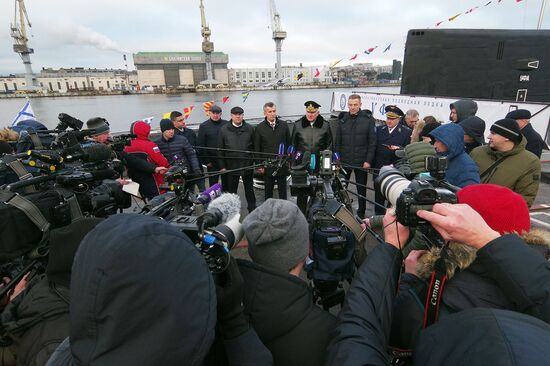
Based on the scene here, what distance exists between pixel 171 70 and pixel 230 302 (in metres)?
87.9

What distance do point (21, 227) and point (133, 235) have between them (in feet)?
6.69

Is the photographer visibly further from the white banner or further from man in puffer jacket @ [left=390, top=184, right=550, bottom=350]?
the white banner

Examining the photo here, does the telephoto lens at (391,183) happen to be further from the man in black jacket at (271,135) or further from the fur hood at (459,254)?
the man in black jacket at (271,135)

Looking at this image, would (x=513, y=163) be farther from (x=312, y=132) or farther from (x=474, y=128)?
(x=312, y=132)

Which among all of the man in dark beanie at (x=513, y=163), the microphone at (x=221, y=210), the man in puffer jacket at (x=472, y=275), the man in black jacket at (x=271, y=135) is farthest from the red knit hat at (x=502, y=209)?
the man in black jacket at (x=271, y=135)

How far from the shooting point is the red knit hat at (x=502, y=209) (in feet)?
3.83

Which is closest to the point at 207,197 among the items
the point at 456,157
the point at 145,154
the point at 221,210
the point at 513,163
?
the point at 221,210

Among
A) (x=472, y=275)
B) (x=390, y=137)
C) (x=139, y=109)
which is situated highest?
(x=472, y=275)

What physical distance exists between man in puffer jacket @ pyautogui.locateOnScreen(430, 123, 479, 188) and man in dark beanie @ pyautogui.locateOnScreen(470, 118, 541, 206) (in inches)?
20.2

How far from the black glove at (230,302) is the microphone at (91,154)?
2330 mm

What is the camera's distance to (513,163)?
2957mm

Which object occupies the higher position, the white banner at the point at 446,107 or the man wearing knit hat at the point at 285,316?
the white banner at the point at 446,107

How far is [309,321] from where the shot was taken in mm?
1214

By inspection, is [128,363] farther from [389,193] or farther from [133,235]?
[389,193]
